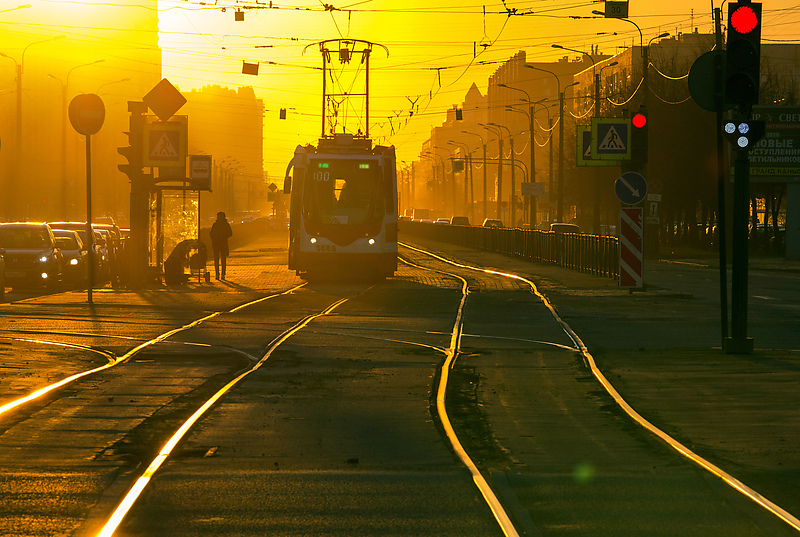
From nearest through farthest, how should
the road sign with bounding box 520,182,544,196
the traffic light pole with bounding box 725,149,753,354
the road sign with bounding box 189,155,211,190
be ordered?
the traffic light pole with bounding box 725,149,753,354 → the road sign with bounding box 189,155,211,190 → the road sign with bounding box 520,182,544,196

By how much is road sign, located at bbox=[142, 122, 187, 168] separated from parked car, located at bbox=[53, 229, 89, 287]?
15.6 ft

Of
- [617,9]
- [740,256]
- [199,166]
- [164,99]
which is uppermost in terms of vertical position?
[617,9]

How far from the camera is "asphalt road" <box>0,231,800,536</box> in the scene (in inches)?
231

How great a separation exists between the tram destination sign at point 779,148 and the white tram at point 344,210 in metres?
23.8

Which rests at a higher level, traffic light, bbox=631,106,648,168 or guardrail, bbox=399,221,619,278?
traffic light, bbox=631,106,648,168

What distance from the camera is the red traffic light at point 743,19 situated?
1223 cm

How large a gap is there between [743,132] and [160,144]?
1704 centimetres

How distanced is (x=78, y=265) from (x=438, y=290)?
36.1ft

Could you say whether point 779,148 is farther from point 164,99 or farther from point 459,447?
point 459,447

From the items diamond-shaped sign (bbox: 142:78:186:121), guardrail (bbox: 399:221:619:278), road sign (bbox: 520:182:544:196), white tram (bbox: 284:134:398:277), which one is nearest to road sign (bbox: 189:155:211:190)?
guardrail (bbox: 399:221:619:278)

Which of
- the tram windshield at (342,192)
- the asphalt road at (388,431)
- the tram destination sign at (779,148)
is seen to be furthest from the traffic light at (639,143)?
the tram destination sign at (779,148)

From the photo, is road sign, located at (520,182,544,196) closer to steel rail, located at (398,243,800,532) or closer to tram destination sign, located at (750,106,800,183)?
tram destination sign, located at (750,106,800,183)

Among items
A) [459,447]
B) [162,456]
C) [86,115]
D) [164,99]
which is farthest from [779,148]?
[162,456]

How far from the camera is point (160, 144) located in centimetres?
2673
